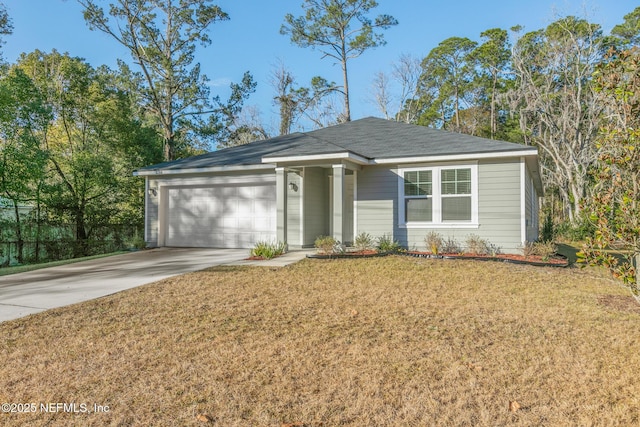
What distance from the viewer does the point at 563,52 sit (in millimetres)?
23859

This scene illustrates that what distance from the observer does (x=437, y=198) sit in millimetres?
10828

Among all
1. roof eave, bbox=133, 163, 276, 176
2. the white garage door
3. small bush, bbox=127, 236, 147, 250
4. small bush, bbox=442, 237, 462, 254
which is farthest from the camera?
small bush, bbox=127, 236, 147, 250

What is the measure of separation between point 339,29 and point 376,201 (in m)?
17.9

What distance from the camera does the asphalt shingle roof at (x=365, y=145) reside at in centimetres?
1066

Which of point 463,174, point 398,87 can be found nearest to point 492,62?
point 398,87

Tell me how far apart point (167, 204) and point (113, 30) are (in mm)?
12957

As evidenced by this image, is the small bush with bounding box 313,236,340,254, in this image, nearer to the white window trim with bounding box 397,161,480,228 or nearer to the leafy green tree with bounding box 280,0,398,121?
the white window trim with bounding box 397,161,480,228

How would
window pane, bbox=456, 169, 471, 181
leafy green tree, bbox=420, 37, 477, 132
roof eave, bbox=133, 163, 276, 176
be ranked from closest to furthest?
window pane, bbox=456, 169, 471, 181, roof eave, bbox=133, 163, 276, 176, leafy green tree, bbox=420, 37, 477, 132

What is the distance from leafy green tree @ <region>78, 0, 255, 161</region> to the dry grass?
57.3 feet

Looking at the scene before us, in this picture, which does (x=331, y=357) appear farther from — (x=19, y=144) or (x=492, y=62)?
(x=492, y=62)

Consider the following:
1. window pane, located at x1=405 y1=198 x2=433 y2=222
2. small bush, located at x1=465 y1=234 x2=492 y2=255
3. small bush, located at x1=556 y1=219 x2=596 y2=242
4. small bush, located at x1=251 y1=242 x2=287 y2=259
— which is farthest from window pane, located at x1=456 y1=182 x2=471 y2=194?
small bush, located at x1=556 y1=219 x2=596 y2=242

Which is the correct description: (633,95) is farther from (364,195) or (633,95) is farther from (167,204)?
(167,204)

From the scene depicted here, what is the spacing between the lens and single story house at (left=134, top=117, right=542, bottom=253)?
34.1 ft

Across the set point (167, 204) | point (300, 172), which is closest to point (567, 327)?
point (300, 172)
